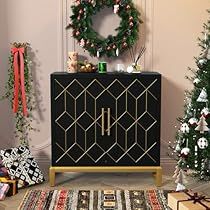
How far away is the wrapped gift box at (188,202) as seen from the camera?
113 inches

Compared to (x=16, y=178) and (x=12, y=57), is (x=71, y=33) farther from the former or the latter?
(x=16, y=178)

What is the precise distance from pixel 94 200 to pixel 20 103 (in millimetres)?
1350

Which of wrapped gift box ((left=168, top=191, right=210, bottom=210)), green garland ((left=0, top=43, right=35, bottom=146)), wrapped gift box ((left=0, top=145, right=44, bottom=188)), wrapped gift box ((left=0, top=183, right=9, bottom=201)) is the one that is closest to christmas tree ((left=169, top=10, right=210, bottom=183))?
wrapped gift box ((left=168, top=191, right=210, bottom=210))

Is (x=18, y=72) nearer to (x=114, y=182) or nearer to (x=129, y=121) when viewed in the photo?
(x=129, y=121)

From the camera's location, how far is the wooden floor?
412 centimetres

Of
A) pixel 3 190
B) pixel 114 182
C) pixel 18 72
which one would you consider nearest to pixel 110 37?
pixel 18 72

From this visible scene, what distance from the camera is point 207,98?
3750 millimetres

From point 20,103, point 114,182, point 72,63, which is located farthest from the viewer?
point 20,103

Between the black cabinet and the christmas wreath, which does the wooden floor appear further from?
the christmas wreath

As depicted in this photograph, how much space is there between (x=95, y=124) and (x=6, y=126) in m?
1.08

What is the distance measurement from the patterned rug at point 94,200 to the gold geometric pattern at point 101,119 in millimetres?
343

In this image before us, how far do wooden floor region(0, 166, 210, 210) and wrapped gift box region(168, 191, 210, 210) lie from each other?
101cm

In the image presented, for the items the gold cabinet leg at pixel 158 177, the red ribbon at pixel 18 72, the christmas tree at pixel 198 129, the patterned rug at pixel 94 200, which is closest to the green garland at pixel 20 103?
the red ribbon at pixel 18 72

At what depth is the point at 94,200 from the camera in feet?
12.2
